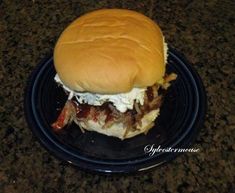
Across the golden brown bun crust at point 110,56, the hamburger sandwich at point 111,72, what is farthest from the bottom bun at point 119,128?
the golden brown bun crust at point 110,56

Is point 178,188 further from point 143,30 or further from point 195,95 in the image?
point 143,30

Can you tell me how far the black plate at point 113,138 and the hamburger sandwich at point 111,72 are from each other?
3 centimetres

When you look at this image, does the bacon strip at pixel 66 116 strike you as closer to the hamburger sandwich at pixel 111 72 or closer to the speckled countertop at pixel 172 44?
Result: the hamburger sandwich at pixel 111 72

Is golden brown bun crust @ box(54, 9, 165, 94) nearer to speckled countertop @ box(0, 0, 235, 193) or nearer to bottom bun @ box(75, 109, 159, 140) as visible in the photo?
bottom bun @ box(75, 109, 159, 140)

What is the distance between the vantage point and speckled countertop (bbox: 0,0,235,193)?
3.53 feet

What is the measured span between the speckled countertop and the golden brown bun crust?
0.26 metres

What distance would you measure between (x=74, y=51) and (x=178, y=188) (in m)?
0.51

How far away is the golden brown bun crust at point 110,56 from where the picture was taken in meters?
1.04

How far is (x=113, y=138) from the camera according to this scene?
1153 mm

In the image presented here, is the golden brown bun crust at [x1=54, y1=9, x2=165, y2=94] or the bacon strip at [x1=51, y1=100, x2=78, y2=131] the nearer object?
the golden brown bun crust at [x1=54, y1=9, x2=165, y2=94]

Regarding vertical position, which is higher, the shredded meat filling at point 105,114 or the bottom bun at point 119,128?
the shredded meat filling at point 105,114

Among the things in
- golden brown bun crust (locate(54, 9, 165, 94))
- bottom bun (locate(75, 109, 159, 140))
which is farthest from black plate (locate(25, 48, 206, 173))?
golden brown bun crust (locate(54, 9, 165, 94))

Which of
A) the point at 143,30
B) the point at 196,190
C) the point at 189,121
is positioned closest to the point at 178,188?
the point at 196,190

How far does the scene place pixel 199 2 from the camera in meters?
1.78
